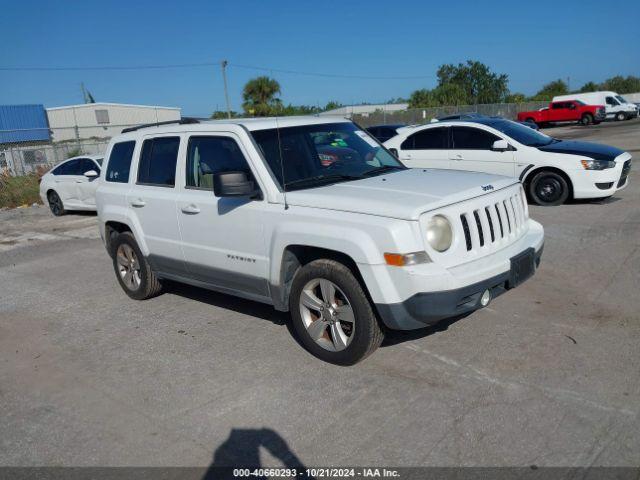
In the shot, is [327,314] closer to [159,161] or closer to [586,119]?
[159,161]

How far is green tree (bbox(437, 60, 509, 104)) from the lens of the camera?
2564 inches

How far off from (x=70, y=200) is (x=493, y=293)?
1234 centimetres

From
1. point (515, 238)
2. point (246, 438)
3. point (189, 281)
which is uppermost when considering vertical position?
point (515, 238)

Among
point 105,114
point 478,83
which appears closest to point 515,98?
point 478,83

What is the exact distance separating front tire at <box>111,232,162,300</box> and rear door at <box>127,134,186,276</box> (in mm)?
282

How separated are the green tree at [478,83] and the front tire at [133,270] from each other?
6088cm

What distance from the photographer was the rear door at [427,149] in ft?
36.2

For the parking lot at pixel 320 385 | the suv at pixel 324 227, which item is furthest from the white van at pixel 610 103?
the suv at pixel 324 227

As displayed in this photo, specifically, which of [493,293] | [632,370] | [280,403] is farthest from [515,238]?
[280,403]

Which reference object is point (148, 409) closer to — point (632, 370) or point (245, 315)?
point (245, 315)

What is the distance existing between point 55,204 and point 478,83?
200 ft

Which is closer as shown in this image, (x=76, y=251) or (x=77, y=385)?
(x=77, y=385)

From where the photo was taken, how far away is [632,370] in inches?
157

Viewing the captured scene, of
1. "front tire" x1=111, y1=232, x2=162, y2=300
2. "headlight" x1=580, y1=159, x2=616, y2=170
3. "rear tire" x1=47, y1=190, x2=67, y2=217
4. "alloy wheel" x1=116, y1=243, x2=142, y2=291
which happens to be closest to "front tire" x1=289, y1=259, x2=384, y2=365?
"front tire" x1=111, y1=232, x2=162, y2=300
